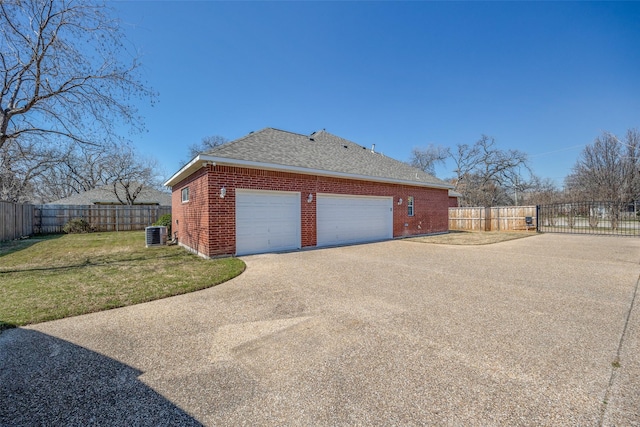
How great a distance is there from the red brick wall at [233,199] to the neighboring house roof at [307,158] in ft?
1.02

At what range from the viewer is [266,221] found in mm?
8938

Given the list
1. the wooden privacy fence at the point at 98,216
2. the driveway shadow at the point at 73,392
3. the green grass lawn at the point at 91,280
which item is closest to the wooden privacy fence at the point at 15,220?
the wooden privacy fence at the point at 98,216

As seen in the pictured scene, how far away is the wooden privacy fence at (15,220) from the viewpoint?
42.3 feet

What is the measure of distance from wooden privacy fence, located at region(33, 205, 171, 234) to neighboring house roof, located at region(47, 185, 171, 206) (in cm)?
472

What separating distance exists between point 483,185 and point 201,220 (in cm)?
3325

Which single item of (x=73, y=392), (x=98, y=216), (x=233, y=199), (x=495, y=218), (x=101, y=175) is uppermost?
(x=101, y=175)

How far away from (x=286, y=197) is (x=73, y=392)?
759 cm

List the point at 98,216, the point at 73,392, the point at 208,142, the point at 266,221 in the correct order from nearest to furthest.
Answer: the point at 73,392, the point at 266,221, the point at 98,216, the point at 208,142

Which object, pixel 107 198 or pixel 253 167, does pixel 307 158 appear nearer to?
pixel 253 167

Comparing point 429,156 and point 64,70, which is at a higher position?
point 429,156

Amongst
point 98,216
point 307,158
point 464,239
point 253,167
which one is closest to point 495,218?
point 464,239

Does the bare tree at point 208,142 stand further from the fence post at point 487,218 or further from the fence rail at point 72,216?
the fence post at point 487,218

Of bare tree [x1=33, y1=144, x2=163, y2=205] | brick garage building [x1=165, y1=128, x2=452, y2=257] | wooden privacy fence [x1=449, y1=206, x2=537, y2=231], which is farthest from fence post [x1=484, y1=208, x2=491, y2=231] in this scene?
bare tree [x1=33, y1=144, x2=163, y2=205]

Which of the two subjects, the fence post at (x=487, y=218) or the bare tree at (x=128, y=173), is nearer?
the fence post at (x=487, y=218)
